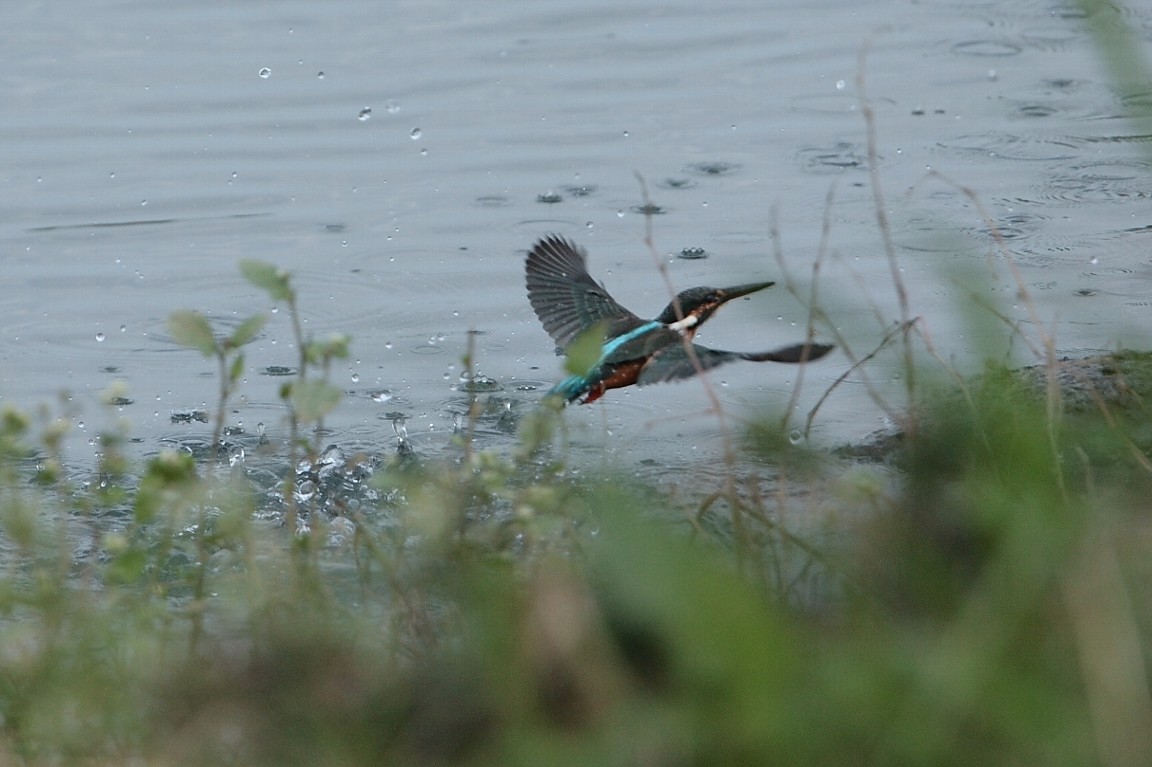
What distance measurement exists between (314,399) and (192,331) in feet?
0.86

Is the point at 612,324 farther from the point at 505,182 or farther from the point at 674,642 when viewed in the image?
the point at 674,642

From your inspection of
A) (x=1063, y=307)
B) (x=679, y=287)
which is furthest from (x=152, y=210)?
(x=1063, y=307)

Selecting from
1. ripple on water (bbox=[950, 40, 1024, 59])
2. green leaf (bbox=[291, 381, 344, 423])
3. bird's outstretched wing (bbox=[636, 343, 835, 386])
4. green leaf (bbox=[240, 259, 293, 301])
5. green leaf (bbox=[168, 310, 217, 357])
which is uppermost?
ripple on water (bbox=[950, 40, 1024, 59])

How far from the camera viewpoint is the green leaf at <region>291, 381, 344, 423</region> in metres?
2.72

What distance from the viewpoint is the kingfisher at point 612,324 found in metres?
4.55

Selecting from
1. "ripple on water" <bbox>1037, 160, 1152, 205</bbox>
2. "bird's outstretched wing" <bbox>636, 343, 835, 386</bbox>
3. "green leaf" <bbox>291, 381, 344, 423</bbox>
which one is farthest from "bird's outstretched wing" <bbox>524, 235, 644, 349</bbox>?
"ripple on water" <bbox>1037, 160, 1152, 205</bbox>

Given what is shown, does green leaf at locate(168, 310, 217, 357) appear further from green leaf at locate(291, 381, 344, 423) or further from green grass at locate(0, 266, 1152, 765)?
green leaf at locate(291, 381, 344, 423)

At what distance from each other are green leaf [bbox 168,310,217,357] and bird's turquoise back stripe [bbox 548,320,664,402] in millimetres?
2040

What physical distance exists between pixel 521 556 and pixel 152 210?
5961 mm

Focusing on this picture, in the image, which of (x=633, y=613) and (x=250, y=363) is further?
(x=250, y=363)

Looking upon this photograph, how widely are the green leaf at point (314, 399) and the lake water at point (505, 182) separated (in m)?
2.64

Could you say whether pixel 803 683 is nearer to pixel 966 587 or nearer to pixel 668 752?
pixel 668 752

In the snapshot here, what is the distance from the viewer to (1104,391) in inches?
187

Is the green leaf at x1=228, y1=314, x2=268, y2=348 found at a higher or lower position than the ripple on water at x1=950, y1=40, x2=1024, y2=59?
lower
